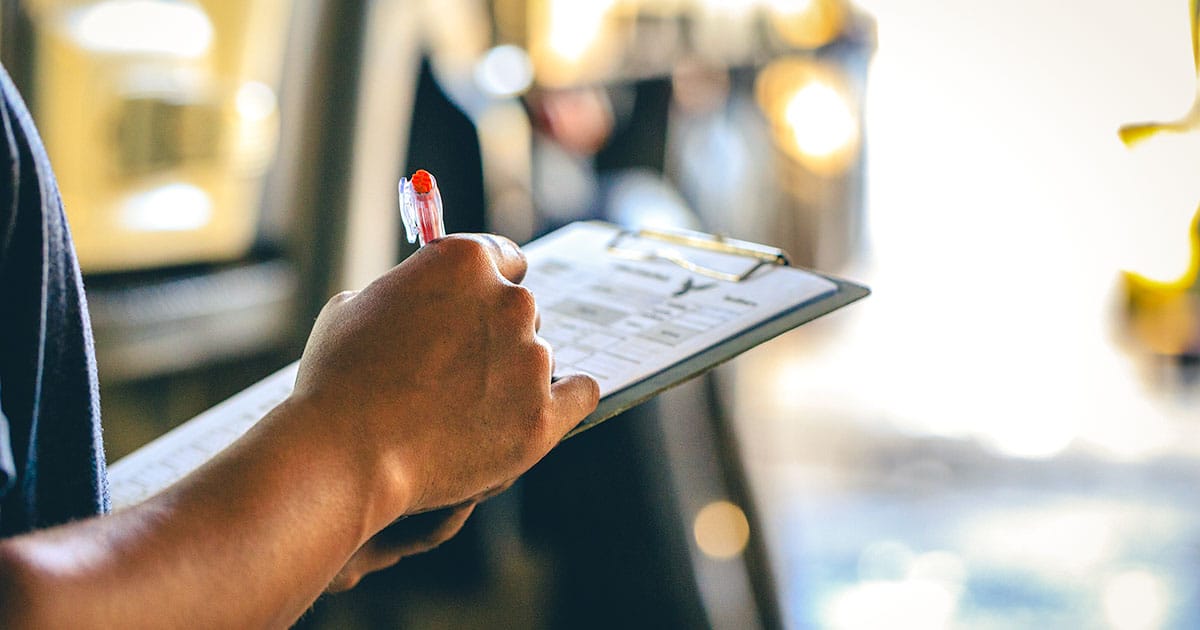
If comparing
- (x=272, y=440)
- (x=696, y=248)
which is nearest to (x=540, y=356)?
(x=272, y=440)

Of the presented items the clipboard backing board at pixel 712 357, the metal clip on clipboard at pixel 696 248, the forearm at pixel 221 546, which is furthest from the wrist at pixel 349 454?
the metal clip on clipboard at pixel 696 248

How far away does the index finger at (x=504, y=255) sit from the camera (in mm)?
569

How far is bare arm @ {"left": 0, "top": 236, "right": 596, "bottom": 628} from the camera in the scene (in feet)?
1.40

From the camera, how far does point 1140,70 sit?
8.95 ft

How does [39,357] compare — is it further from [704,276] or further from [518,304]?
[704,276]

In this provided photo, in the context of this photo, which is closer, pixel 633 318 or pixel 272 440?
pixel 272 440

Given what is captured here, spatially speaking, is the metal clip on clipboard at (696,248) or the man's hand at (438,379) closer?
the man's hand at (438,379)

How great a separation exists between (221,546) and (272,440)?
5 centimetres

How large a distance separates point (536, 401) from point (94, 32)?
1015mm

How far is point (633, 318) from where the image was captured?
69cm

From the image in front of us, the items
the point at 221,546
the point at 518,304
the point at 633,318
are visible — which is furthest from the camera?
the point at 633,318

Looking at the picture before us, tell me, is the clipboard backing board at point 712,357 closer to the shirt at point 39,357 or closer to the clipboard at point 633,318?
the clipboard at point 633,318

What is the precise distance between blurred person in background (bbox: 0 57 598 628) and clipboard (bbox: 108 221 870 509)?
6 cm

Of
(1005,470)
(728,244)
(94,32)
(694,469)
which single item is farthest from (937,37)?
(728,244)
